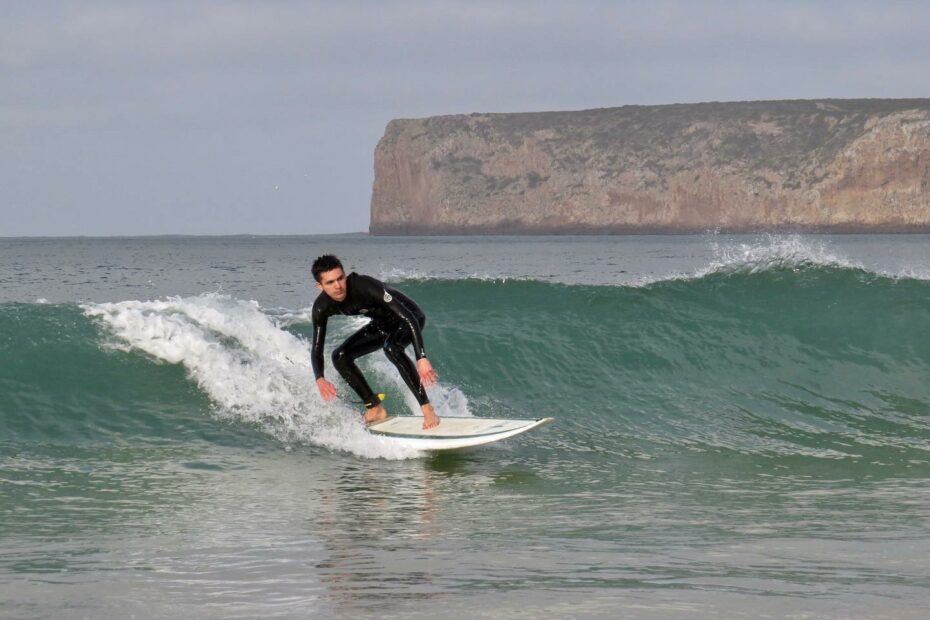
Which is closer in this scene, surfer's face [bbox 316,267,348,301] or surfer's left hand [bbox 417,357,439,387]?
surfer's left hand [bbox 417,357,439,387]

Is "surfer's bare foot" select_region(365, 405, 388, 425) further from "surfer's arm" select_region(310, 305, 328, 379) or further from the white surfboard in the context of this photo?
"surfer's arm" select_region(310, 305, 328, 379)

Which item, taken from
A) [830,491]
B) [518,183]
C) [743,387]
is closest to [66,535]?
[830,491]

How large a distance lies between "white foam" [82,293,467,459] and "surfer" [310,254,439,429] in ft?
2.02

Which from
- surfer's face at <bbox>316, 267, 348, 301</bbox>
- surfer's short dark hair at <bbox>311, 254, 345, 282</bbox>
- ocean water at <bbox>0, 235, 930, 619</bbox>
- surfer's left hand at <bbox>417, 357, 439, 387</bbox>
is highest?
surfer's short dark hair at <bbox>311, 254, 345, 282</bbox>

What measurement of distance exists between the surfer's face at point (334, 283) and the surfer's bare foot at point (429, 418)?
46.4 inches

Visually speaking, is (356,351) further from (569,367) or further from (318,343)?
(569,367)

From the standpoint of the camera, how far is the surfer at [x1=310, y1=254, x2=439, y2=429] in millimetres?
9125

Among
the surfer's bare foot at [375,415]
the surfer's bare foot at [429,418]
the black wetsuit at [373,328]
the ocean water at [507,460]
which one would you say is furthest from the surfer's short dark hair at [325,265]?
the surfer's bare foot at [375,415]

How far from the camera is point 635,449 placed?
1066 centimetres

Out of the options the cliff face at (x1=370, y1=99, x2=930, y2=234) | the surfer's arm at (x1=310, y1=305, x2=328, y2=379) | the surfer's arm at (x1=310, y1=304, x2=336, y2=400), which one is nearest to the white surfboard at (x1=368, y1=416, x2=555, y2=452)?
the surfer's arm at (x1=310, y1=304, x2=336, y2=400)

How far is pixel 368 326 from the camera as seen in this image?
9977 millimetres

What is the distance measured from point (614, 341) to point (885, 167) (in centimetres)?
12102

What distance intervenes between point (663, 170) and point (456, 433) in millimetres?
134087

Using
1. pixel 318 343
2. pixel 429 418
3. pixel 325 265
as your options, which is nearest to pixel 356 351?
pixel 318 343
